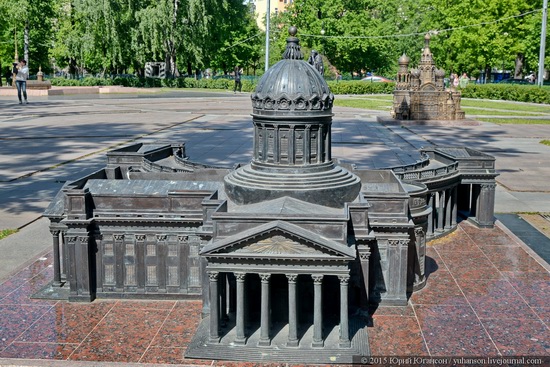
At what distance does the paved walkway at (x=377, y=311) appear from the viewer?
14.8 metres

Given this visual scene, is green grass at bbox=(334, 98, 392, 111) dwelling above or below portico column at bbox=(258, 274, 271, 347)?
above

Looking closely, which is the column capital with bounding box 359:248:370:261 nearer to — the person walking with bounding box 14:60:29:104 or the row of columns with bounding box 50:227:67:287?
the row of columns with bounding box 50:227:67:287

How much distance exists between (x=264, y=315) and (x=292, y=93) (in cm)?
538

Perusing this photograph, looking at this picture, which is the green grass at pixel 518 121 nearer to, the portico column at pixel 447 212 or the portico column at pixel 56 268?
the portico column at pixel 447 212

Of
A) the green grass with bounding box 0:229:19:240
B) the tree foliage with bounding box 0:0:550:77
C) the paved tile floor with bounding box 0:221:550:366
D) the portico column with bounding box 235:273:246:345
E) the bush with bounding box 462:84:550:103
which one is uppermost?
the tree foliage with bounding box 0:0:550:77

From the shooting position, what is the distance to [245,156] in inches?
1403

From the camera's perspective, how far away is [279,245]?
1391cm

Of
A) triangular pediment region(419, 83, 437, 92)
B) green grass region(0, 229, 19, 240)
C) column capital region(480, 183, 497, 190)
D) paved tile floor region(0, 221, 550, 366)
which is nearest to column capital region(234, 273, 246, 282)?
paved tile floor region(0, 221, 550, 366)

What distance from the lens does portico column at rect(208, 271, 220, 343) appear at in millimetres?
14164

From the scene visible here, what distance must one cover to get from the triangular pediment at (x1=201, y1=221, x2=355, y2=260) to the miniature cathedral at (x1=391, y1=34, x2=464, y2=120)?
Answer: 44.1 metres

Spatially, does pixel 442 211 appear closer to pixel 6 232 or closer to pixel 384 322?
pixel 384 322

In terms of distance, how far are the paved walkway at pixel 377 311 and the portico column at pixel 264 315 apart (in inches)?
71.4

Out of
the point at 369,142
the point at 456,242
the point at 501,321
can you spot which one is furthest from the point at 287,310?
the point at 369,142

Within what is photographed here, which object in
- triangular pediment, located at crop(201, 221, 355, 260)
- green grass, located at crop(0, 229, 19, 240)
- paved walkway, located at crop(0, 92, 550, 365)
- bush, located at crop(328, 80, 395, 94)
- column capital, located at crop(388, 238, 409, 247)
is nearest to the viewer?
triangular pediment, located at crop(201, 221, 355, 260)
